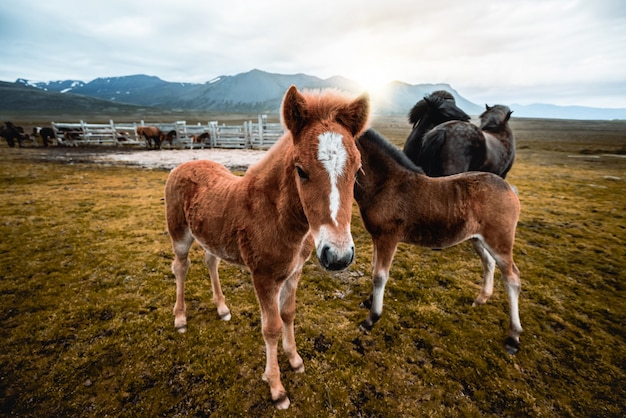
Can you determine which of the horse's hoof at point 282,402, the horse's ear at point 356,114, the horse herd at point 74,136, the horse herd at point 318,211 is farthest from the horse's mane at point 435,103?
the horse herd at point 74,136

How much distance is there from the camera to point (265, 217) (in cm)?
276

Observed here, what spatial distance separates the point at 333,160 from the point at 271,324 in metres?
2.04

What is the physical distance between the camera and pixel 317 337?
385 centimetres

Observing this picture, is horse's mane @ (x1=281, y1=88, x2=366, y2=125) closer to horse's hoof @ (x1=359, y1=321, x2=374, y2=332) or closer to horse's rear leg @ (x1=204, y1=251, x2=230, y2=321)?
horse's rear leg @ (x1=204, y1=251, x2=230, y2=321)

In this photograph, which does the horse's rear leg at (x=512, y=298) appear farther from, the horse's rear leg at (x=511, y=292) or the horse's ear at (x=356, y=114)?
the horse's ear at (x=356, y=114)

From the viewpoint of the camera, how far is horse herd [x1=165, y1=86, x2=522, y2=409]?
209 cm

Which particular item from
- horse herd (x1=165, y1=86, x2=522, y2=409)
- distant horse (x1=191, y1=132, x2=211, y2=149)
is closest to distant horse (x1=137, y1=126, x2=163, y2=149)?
distant horse (x1=191, y1=132, x2=211, y2=149)

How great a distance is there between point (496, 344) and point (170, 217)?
16.7ft

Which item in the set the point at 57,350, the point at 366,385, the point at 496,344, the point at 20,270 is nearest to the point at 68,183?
the point at 20,270

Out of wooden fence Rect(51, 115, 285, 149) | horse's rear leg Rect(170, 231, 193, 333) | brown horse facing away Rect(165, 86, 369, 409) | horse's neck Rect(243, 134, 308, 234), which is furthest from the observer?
wooden fence Rect(51, 115, 285, 149)

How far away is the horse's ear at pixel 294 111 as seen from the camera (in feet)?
7.15

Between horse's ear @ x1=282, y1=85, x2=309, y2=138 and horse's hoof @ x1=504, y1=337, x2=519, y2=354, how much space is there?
4193 millimetres

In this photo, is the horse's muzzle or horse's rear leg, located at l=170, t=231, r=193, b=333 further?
horse's rear leg, located at l=170, t=231, r=193, b=333

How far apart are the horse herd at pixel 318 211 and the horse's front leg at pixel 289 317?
→ 1 centimetres
